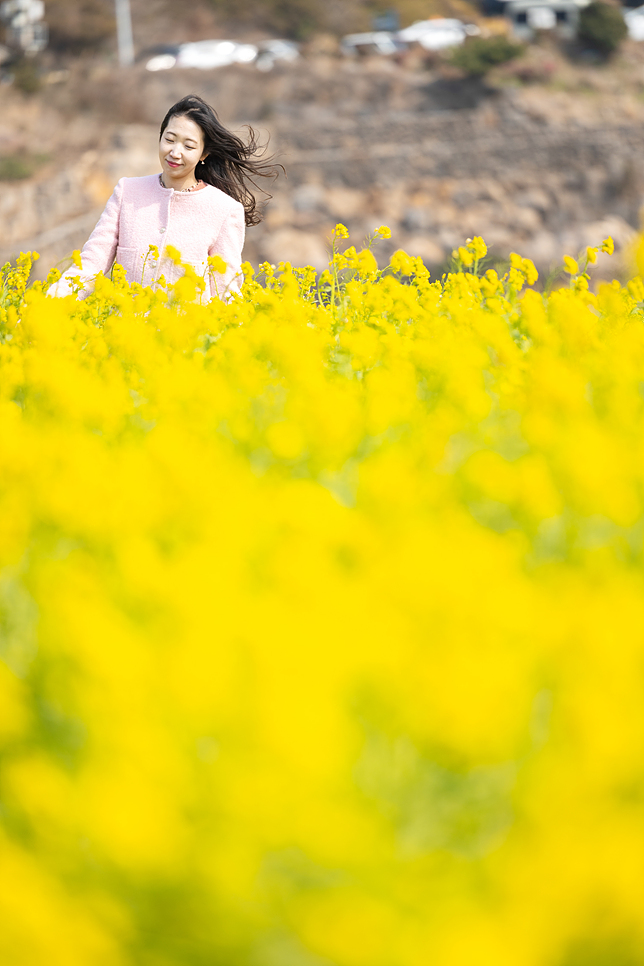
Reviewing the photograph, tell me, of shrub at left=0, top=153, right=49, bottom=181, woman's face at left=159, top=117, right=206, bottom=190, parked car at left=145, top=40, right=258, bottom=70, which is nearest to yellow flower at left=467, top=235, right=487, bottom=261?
woman's face at left=159, top=117, right=206, bottom=190

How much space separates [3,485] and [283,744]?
950 mm

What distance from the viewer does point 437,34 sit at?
3562 cm

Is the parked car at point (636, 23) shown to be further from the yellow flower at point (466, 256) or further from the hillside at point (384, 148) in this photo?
the yellow flower at point (466, 256)

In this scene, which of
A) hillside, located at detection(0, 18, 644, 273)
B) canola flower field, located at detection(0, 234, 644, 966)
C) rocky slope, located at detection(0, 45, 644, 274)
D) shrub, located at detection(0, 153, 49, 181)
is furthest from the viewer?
shrub, located at detection(0, 153, 49, 181)

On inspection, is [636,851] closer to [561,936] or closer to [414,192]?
[561,936]

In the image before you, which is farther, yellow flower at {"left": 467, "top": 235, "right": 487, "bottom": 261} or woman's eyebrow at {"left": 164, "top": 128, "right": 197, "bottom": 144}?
woman's eyebrow at {"left": 164, "top": 128, "right": 197, "bottom": 144}

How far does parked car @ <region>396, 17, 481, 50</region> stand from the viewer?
34.8 metres

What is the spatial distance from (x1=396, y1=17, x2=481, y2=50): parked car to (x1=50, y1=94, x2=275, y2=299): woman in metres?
31.7

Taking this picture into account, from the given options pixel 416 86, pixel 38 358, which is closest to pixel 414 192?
pixel 416 86

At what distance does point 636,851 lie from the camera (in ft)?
2.51

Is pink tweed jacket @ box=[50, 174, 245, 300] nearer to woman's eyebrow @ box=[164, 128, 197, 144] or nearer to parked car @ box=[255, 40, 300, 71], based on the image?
woman's eyebrow @ box=[164, 128, 197, 144]

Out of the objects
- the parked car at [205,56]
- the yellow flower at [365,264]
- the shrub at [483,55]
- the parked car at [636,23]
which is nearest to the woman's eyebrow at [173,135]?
the yellow flower at [365,264]

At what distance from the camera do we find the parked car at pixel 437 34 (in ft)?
114

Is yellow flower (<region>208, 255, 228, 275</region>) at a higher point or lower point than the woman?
lower
